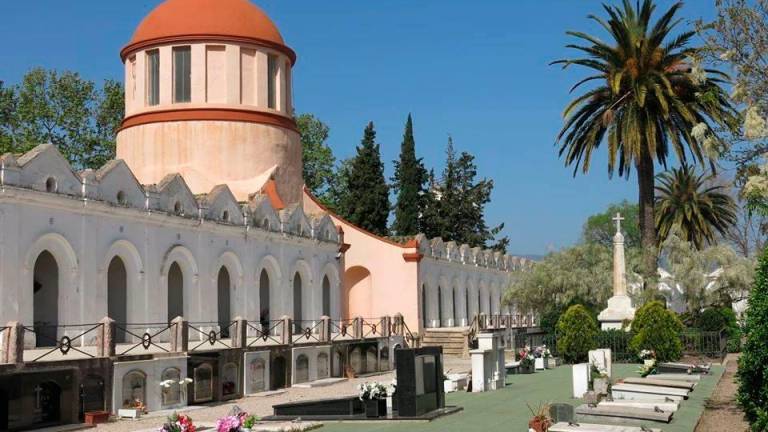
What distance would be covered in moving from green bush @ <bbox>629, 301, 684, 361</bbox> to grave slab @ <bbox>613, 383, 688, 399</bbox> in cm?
1000

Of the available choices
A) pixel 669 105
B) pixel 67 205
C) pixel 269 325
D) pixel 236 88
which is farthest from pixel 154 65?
pixel 669 105

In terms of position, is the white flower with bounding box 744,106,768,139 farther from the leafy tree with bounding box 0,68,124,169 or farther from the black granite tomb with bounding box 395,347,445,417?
the leafy tree with bounding box 0,68,124,169

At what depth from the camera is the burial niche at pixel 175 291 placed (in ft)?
105

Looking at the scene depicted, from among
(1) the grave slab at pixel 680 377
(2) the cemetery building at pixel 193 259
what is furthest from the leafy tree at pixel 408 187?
(1) the grave slab at pixel 680 377

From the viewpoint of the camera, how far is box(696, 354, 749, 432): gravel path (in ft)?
57.4

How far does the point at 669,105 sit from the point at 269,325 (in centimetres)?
1805

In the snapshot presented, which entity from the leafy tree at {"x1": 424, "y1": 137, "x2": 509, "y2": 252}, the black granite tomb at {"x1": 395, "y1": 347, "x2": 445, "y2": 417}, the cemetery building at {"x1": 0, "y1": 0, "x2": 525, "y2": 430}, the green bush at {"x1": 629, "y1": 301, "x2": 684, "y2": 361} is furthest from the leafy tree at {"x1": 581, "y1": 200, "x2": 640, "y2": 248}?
the black granite tomb at {"x1": 395, "y1": 347, "x2": 445, "y2": 417}

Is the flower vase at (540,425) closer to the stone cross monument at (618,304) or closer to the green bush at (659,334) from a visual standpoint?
the green bush at (659,334)

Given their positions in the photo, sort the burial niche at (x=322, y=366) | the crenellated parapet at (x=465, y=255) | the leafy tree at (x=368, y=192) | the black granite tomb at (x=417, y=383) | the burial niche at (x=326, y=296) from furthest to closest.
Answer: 1. the leafy tree at (x=368, y=192)
2. the crenellated parapet at (x=465, y=255)
3. the burial niche at (x=326, y=296)
4. the burial niche at (x=322, y=366)
5. the black granite tomb at (x=417, y=383)

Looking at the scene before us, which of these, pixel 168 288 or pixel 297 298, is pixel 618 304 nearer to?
pixel 297 298

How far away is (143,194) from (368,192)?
106ft

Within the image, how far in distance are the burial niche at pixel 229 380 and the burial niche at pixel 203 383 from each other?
0.65 metres

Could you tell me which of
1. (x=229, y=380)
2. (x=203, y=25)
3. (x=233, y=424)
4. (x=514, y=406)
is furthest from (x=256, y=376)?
(x=203, y=25)

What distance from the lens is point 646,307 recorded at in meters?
33.0
